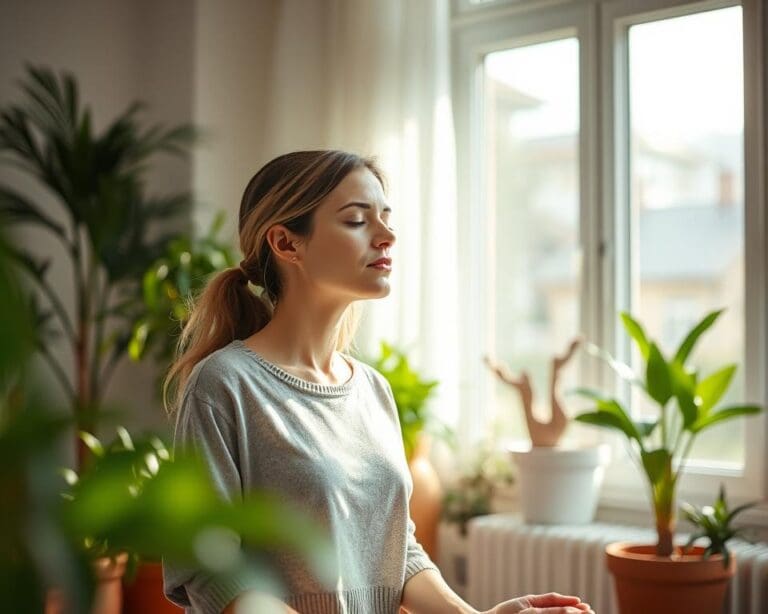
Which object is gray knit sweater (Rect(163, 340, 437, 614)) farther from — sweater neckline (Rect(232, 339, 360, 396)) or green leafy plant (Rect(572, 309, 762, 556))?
green leafy plant (Rect(572, 309, 762, 556))

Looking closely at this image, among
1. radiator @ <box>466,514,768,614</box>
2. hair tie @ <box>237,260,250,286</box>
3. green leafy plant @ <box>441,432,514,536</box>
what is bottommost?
radiator @ <box>466,514,768,614</box>

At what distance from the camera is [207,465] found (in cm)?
146

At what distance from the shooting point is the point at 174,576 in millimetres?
1488

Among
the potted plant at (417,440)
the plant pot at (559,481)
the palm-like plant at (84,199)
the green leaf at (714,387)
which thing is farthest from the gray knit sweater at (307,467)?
the palm-like plant at (84,199)

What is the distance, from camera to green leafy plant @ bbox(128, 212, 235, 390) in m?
3.47

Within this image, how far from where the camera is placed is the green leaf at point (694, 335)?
265 cm

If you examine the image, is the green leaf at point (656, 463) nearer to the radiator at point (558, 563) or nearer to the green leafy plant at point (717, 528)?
the green leafy plant at point (717, 528)

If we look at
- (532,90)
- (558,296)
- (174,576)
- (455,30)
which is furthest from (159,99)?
(174,576)

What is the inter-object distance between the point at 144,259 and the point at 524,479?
5.32 feet

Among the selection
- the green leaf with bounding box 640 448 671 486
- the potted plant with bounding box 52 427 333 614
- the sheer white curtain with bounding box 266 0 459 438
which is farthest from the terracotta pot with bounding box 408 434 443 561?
the potted plant with bounding box 52 427 333 614

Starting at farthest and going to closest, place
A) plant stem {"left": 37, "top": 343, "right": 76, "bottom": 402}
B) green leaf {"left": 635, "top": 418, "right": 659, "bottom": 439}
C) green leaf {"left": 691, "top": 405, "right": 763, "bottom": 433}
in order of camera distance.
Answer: plant stem {"left": 37, "top": 343, "right": 76, "bottom": 402} → green leaf {"left": 635, "top": 418, "right": 659, "bottom": 439} → green leaf {"left": 691, "top": 405, "right": 763, "bottom": 433}

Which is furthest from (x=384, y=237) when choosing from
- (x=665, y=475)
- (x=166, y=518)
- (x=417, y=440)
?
(x=417, y=440)

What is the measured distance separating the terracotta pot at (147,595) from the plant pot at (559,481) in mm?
1152

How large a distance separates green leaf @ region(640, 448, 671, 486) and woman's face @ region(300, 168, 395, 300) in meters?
1.20
